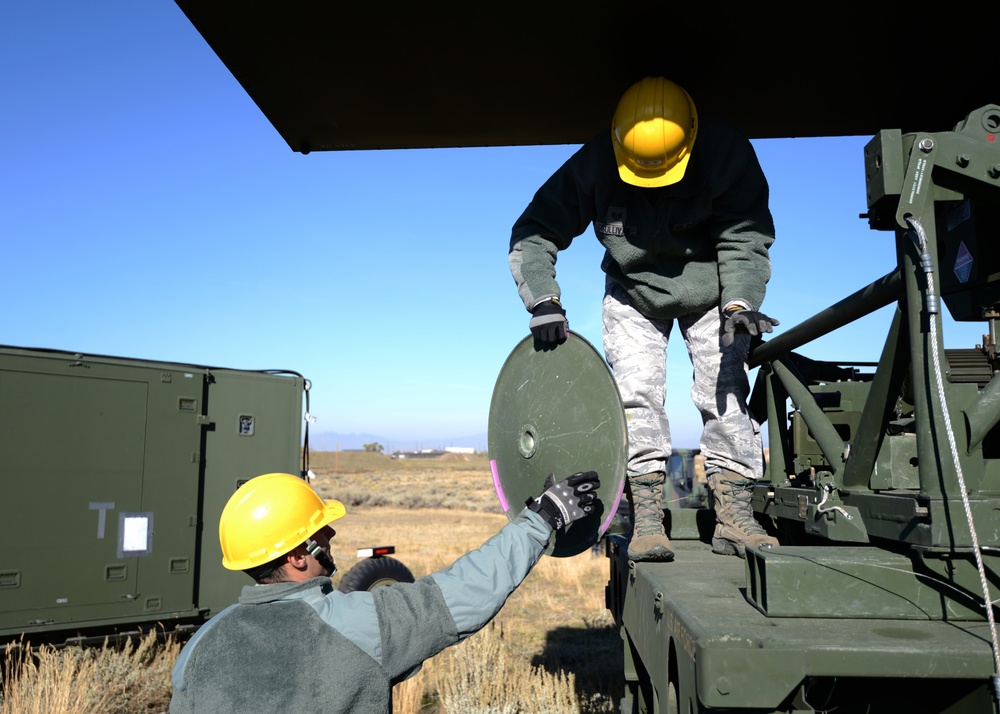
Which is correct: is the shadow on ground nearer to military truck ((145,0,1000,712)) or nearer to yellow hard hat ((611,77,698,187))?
military truck ((145,0,1000,712))

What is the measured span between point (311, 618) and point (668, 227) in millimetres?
2764

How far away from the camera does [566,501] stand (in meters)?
2.97

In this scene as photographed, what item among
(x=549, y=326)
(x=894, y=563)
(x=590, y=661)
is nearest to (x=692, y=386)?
(x=549, y=326)

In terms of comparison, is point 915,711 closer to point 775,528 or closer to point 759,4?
point 775,528

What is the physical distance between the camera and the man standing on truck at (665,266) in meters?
4.05

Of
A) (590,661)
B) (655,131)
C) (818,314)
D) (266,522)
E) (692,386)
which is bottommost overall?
(590,661)

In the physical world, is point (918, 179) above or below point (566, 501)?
above

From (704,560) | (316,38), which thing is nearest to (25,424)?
(316,38)

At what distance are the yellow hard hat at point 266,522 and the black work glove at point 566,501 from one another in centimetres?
73

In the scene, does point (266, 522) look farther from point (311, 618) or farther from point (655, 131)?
point (655, 131)

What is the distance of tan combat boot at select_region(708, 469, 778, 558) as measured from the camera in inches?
166

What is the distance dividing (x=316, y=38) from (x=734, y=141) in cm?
212

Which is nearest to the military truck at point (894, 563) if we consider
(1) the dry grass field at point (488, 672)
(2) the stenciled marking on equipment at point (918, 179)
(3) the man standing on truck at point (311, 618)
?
(2) the stenciled marking on equipment at point (918, 179)

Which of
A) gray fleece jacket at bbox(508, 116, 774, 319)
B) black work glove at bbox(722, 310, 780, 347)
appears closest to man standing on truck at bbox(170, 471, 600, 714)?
black work glove at bbox(722, 310, 780, 347)
